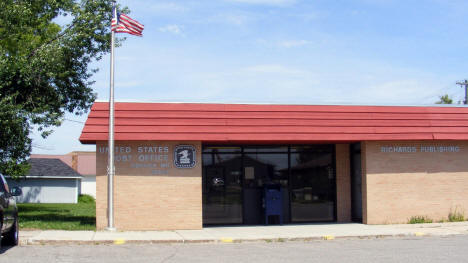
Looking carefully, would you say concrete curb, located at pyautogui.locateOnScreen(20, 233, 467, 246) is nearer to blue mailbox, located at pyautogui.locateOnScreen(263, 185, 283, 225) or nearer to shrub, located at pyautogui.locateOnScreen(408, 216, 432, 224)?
shrub, located at pyautogui.locateOnScreen(408, 216, 432, 224)

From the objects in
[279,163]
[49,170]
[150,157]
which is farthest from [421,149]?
[49,170]

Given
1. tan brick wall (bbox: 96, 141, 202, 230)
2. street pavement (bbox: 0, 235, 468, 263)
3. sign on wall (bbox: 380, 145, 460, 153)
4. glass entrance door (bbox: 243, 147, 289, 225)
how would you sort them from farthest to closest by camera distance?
glass entrance door (bbox: 243, 147, 289, 225)
sign on wall (bbox: 380, 145, 460, 153)
tan brick wall (bbox: 96, 141, 202, 230)
street pavement (bbox: 0, 235, 468, 263)

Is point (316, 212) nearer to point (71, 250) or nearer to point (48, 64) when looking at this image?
point (71, 250)

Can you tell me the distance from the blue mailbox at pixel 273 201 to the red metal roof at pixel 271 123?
1982 millimetres

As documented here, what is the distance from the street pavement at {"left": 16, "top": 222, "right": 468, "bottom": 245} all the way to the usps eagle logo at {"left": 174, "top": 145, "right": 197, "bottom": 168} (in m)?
1.94

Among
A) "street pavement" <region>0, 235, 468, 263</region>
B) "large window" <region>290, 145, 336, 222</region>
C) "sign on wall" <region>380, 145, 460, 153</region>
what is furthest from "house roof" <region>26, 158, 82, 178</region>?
"street pavement" <region>0, 235, 468, 263</region>

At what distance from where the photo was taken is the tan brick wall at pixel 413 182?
16.9 meters

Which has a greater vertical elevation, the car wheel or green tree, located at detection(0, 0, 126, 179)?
green tree, located at detection(0, 0, 126, 179)

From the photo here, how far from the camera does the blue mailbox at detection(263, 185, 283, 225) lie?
17391 mm

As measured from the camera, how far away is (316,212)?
59.8 feet

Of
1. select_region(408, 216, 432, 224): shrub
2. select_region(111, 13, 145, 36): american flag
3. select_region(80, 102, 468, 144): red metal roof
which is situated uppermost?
select_region(111, 13, 145, 36): american flag

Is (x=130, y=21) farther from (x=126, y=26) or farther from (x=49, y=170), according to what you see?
(x=49, y=170)

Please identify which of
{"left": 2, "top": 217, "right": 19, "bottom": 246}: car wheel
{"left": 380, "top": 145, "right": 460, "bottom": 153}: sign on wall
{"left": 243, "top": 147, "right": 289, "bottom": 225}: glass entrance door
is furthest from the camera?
{"left": 243, "top": 147, "right": 289, "bottom": 225}: glass entrance door

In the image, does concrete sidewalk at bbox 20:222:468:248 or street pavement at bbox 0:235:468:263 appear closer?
street pavement at bbox 0:235:468:263
